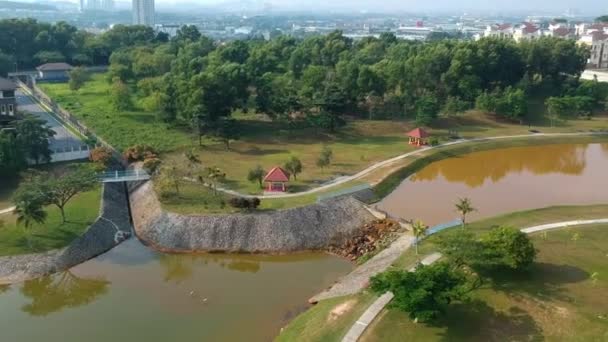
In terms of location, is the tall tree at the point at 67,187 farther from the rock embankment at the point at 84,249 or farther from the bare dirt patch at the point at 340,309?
the bare dirt patch at the point at 340,309

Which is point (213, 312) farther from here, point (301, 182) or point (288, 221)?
point (301, 182)

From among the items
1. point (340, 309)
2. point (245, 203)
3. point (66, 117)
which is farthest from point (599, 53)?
point (340, 309)

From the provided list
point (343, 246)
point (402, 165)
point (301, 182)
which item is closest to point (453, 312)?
point (343, 246)

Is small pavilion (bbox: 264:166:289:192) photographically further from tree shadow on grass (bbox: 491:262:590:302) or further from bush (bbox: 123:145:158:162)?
tree shadow on grass (bbox: 491:262:590:302)

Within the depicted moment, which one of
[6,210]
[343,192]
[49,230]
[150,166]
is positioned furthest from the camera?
[150,166]

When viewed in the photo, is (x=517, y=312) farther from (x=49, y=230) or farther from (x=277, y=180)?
(x=49, y=230)

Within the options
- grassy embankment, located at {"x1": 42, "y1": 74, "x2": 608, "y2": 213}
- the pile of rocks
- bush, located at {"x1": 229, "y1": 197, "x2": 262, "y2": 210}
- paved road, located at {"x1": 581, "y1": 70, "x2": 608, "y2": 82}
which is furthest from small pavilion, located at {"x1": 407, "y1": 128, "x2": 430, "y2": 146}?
paved road, located at {"x1": 581, "y1": 70, "x2": 608, "y2": 82}

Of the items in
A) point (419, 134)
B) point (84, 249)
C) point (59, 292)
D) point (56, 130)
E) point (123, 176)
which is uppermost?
point (56, 130)
